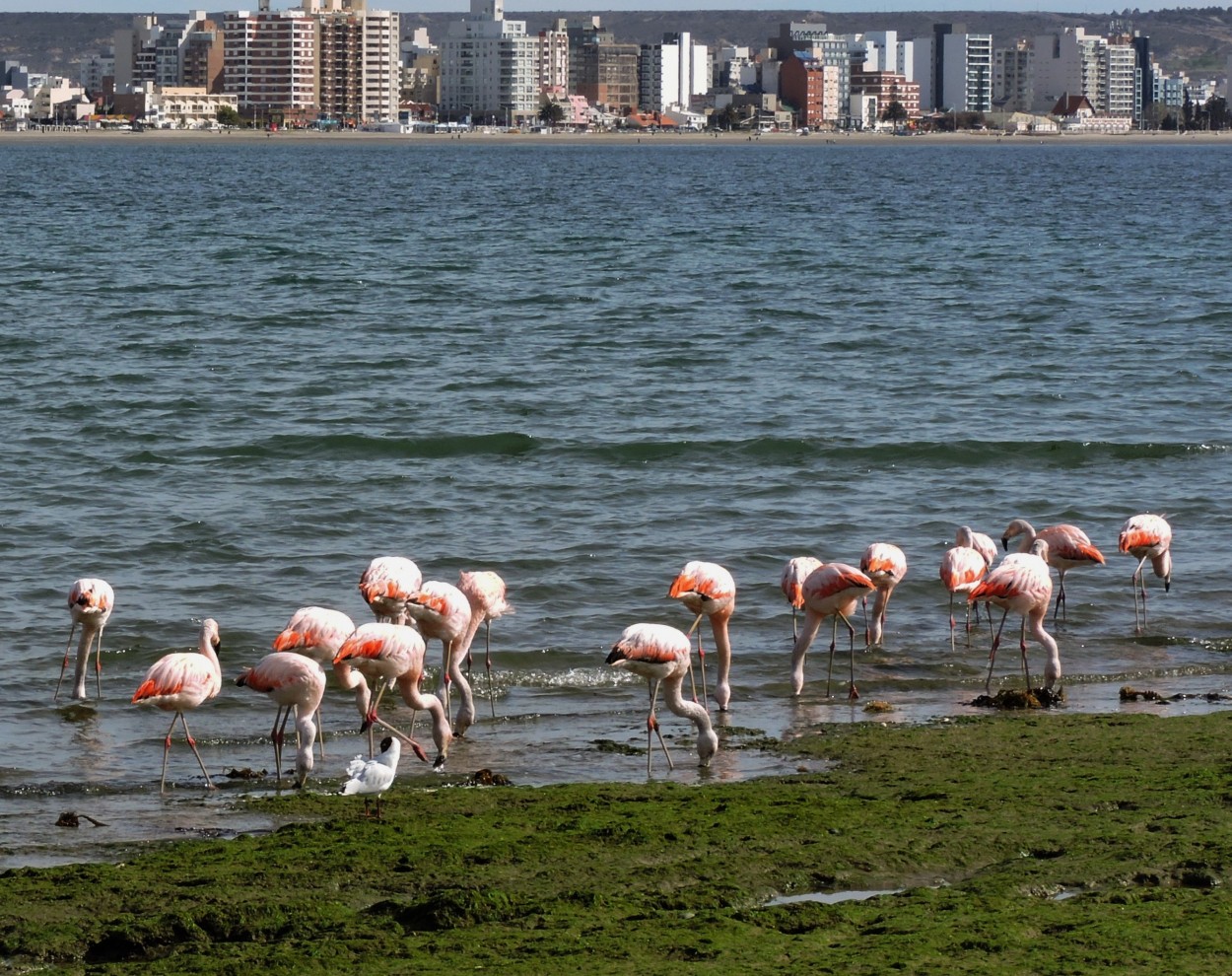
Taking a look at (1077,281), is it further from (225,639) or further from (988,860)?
(988,860)

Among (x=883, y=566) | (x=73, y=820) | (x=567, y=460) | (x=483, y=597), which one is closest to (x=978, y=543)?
(x=883, y=566)

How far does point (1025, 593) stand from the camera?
1160 centimetres

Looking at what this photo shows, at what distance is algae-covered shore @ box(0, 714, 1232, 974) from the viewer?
628cm

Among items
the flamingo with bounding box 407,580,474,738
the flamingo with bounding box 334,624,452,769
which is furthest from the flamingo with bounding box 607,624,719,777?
the flamingo with bounding box 407,580,474,738

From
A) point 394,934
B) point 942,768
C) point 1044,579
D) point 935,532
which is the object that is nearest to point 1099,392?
point 935,532

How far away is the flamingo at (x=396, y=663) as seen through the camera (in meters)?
9.86

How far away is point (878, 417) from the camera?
23.3m

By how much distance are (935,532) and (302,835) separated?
975cm

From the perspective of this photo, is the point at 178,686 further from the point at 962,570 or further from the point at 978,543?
the point at 978,543

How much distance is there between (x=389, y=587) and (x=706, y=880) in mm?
4206

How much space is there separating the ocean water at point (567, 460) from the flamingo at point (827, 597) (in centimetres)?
20

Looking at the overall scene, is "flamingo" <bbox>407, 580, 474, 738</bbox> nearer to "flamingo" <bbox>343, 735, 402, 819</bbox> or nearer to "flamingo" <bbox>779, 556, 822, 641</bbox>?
"flamingo" <bbox>343, 735, 402, 819</bbox>

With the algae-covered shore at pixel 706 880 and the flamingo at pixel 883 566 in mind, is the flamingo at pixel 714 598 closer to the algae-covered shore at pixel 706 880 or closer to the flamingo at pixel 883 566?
the flamingo at pixel 883 566

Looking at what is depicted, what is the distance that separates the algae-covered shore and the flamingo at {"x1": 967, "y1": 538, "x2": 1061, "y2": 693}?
89.8 inches
